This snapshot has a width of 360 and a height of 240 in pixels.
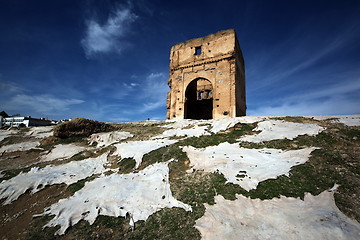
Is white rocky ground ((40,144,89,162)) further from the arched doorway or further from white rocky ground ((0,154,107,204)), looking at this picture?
the arched doorway

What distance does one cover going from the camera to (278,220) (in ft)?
12.0

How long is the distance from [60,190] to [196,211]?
5.37 meters

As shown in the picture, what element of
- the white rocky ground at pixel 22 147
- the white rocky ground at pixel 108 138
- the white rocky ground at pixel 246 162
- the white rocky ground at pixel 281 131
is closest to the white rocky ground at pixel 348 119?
the white rocky ground at pixel 281 131

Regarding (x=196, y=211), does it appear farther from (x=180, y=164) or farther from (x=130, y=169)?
(x=130, y=169)

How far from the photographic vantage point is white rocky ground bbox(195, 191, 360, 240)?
129 inches

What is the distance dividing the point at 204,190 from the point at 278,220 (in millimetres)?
1948

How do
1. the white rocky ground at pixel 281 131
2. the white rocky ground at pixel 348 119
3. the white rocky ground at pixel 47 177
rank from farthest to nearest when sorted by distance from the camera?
the white rocky ground at pixel 348 119, the white rocky ground at pixel 281 131, the white rocky ground at pixel 47 177

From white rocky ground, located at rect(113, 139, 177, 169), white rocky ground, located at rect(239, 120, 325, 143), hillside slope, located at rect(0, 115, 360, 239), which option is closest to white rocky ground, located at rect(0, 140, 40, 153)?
hillside slope, located at rect(0, 115, 360, 239)

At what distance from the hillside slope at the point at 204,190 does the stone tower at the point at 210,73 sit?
8.94m

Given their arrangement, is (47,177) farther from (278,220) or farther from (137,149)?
(278,220)

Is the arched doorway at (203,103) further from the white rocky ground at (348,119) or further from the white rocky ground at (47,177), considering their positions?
the white rocky ground at (47,177)

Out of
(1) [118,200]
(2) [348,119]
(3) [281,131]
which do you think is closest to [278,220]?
(1) [118,200]

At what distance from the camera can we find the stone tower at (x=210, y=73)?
17.9 m

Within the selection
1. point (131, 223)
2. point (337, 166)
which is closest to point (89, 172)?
point (131, 223)
